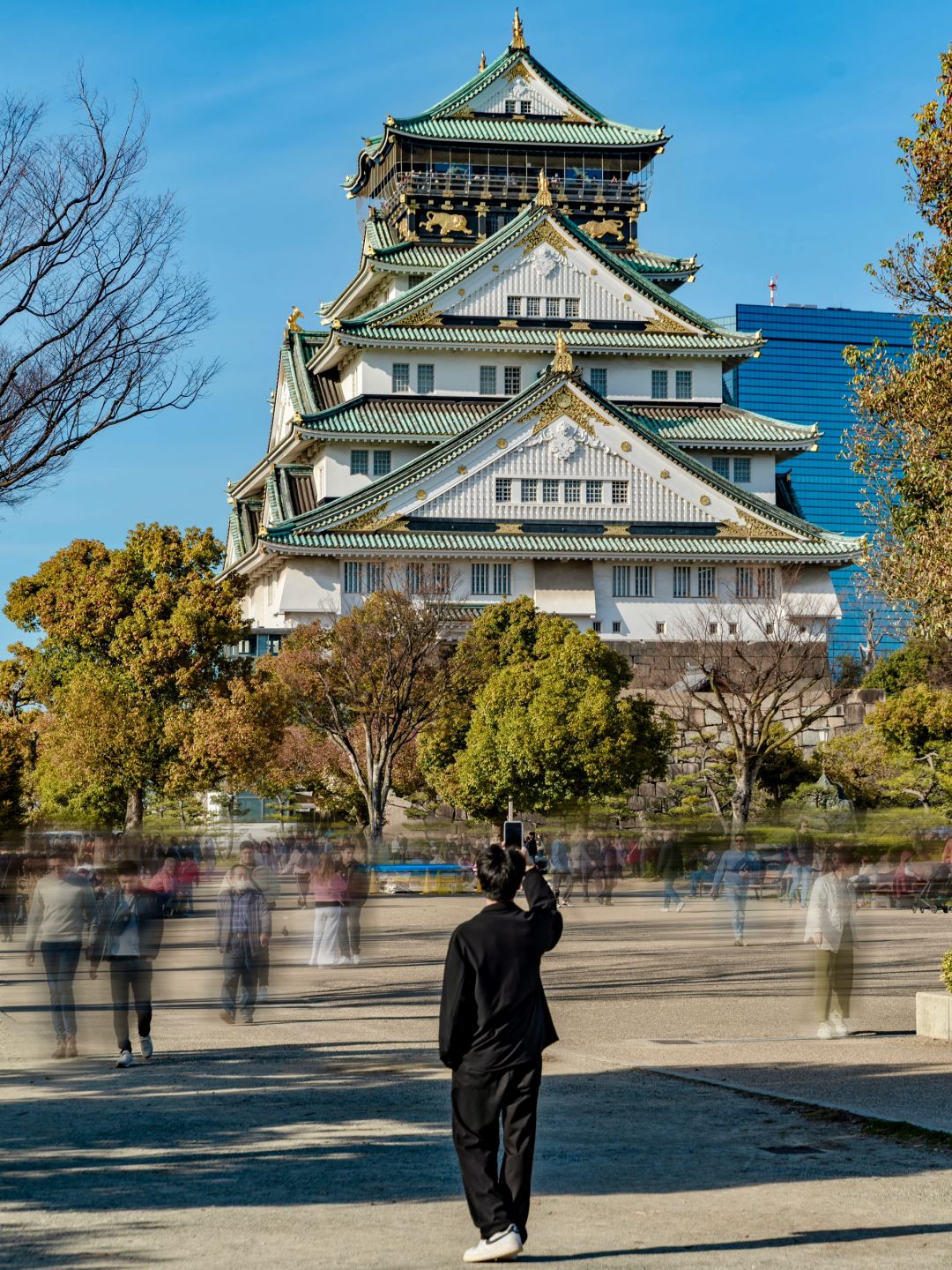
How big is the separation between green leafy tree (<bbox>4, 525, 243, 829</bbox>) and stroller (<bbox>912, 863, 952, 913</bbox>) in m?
18.0

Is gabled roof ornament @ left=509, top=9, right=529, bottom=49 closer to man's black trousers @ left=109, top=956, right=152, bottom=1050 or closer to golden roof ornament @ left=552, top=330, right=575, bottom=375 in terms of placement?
golden roof ornament @ left=552, top=330, right=575, bottom=375

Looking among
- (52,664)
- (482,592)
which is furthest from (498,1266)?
(482,592)

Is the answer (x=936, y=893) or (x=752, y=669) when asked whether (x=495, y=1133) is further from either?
(x=752, y=669)

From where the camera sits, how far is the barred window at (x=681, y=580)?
214 feet

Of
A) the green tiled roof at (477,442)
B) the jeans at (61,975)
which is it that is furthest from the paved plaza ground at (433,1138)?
the green tiled roof at (477,442)

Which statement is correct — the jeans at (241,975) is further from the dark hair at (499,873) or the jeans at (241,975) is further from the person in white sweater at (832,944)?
the dark hair at (499,873)

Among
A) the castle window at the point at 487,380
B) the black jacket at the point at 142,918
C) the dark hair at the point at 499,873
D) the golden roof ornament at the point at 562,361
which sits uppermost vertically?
the castle window at the point at 487,380

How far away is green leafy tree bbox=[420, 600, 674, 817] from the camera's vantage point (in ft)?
143

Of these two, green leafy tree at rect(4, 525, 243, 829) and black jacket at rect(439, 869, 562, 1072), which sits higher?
green leafy tree at rect(4, 525, 243, 829)

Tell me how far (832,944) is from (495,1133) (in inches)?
319

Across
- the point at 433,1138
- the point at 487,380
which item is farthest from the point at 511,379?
the point at 433,1138

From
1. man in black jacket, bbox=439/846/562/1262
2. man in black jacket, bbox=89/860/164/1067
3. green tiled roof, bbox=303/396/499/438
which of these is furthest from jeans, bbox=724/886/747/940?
green tiled roof, bbox=303/396/499/438

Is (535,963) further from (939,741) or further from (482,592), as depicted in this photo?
(482,592)

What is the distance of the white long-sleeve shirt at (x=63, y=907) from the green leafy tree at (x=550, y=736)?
2900 cm
